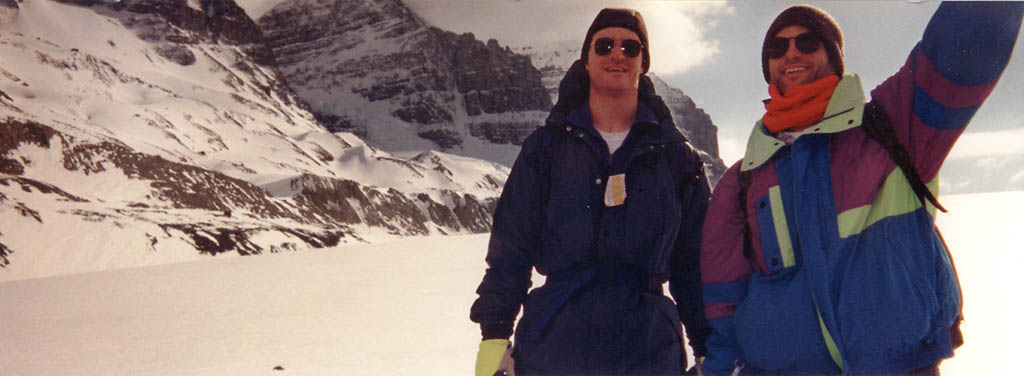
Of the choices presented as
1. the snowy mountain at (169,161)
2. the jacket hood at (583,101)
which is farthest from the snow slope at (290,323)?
the snowy mountain at (169,161)

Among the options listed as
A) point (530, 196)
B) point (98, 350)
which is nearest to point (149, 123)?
point (98, 350)

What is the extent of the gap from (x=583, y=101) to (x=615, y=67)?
340 mm

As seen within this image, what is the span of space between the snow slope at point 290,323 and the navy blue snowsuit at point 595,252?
170 inches

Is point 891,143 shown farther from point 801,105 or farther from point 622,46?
point 622,46

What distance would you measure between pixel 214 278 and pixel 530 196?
20.0 m

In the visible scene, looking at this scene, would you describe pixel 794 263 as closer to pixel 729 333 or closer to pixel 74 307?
pixel 729 333

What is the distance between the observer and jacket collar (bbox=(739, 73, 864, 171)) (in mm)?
2342

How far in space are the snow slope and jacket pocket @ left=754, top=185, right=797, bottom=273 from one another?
5104 millimetres

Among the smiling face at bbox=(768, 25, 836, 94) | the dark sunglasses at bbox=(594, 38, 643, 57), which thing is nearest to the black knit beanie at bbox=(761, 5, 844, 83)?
the smiling face at bbox=(768, 25, 836, 94)

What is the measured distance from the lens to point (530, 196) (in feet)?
10.7

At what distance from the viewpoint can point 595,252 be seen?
3154 millimetres

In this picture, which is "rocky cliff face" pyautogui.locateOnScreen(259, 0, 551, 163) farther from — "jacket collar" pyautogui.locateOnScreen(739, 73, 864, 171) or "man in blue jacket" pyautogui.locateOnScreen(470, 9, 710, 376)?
"jacket collar" pyautogui.locateOnScreen(739, 73, 864, 171)

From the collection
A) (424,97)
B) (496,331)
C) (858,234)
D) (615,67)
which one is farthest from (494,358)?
(424,97)

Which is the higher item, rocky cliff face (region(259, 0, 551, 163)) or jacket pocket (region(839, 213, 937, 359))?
rocky cliff face (region(259, 0, 551, 163))
